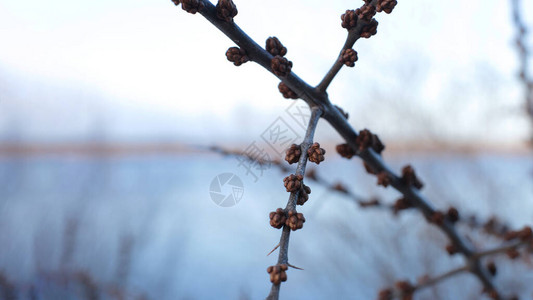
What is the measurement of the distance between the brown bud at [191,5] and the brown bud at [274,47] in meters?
0.06

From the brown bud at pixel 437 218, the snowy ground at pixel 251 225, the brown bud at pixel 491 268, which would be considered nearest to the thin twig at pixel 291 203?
the brown bud at pixel 437 218

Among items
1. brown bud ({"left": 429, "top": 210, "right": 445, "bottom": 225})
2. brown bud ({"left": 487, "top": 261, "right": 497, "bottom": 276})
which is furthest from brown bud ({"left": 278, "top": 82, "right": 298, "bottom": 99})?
brown bud ({"left": 487, "top": 261, "right": 497, "bottom": 276})

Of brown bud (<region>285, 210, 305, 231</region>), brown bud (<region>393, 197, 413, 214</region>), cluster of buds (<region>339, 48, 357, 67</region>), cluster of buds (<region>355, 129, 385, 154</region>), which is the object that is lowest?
brown bud (<region>285, 210, 305, 231</region>)

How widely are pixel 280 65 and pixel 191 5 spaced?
0.23ft

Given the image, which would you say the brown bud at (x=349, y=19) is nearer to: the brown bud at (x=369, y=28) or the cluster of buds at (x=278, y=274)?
the brown bud at (x=369, y=28)

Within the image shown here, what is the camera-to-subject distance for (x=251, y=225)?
1.19m

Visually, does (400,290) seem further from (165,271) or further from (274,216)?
(165,271)

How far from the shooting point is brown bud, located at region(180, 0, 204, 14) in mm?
241

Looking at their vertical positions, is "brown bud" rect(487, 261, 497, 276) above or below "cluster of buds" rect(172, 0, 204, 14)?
below

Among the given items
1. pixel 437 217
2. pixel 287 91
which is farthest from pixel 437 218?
pixel 287 91

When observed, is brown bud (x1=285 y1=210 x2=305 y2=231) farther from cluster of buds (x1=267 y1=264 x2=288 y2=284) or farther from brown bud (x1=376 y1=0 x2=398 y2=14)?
brown bud (x1=376 y1=0 x2=398 y2=14)

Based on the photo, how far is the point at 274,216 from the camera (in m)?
0.22

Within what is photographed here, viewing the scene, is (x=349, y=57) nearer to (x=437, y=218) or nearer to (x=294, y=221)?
(x=294, y=221)

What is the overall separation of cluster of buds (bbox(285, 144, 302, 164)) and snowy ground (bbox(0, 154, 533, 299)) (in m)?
0.74
